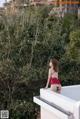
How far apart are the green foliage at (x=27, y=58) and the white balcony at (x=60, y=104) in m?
2.25

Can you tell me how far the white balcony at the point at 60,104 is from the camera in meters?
7.39

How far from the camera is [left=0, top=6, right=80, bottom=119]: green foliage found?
37.5 feet

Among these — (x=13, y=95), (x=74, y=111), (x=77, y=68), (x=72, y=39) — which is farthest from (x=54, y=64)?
(x=72, y=39)

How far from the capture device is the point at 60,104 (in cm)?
795

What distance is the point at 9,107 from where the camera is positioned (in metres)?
11.2

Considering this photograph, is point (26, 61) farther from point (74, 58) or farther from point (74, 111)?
point (74, 111)

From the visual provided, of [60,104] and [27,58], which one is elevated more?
[27,58]

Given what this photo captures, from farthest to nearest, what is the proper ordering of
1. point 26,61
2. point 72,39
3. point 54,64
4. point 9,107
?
point 72,39 → point 26,61 → point 9,107 → point 54,64

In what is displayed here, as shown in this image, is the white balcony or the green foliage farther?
the green foliage

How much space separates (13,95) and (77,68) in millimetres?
2253

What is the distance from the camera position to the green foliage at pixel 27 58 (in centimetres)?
1143

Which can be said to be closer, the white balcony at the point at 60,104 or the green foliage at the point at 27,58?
the white balcony at the point at 60,104

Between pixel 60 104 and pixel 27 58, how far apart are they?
4.29 m

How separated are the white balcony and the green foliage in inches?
88.6
